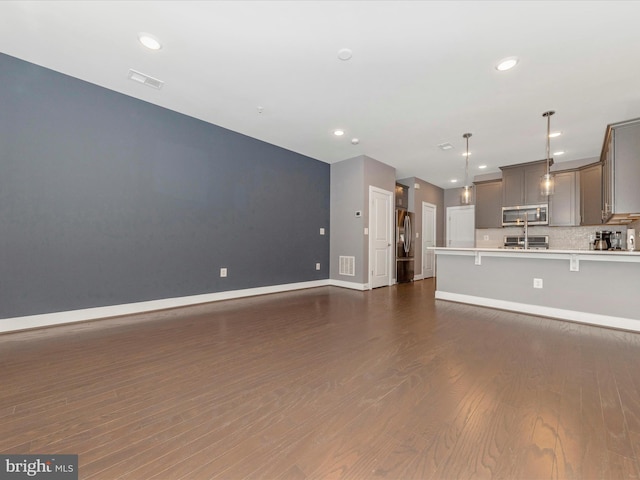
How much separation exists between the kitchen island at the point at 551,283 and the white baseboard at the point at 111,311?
3461mm

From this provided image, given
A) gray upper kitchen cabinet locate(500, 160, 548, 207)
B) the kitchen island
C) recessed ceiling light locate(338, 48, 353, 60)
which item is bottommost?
the kitchen island

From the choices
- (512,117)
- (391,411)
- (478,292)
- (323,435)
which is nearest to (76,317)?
(323,435)

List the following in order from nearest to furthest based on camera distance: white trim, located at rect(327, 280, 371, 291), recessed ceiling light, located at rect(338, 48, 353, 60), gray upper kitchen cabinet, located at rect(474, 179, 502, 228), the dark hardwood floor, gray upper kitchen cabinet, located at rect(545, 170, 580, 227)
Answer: the dark hardwood floor → recessed ceiling light, located at rect(338, 48, 353, 60) → gray upper kitchen cabinet, located at rect(545, 170, 580, 227) → white trim, located at rect(327, 280, 371, 291) → gray upper kitchen cabinet, located at rect(474, 179, 502, 228)

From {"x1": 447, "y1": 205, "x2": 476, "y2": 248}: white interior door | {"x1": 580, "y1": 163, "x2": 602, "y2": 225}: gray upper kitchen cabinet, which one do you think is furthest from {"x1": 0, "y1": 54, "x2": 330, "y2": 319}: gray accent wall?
{"x1": 580, "y1": 163, "x2": 602, "y2": 225}: gray upper kitchen cabinet

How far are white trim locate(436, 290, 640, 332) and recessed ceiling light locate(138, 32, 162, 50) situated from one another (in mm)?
5132

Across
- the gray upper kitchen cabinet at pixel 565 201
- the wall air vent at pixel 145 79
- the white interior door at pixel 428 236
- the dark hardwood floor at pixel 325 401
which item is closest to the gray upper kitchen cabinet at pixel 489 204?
the gray upper kitchen cabinet at pixel 565 201

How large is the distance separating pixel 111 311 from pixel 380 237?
4877 mm

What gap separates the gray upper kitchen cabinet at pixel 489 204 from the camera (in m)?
6.28

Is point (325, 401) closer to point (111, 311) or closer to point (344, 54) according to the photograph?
point (344, 54)

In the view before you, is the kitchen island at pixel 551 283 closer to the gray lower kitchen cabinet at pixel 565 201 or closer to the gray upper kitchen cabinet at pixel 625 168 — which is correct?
the gray upper kitchen cabinet at pixel 625 168

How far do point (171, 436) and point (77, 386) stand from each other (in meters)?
1.03

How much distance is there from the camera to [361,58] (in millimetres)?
2641

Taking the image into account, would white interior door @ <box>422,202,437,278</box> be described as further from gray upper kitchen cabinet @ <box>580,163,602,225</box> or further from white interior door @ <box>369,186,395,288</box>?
gray upper kitchen cabinet @ <box>580,163,602,225</box>

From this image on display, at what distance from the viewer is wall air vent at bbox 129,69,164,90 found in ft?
9.87
